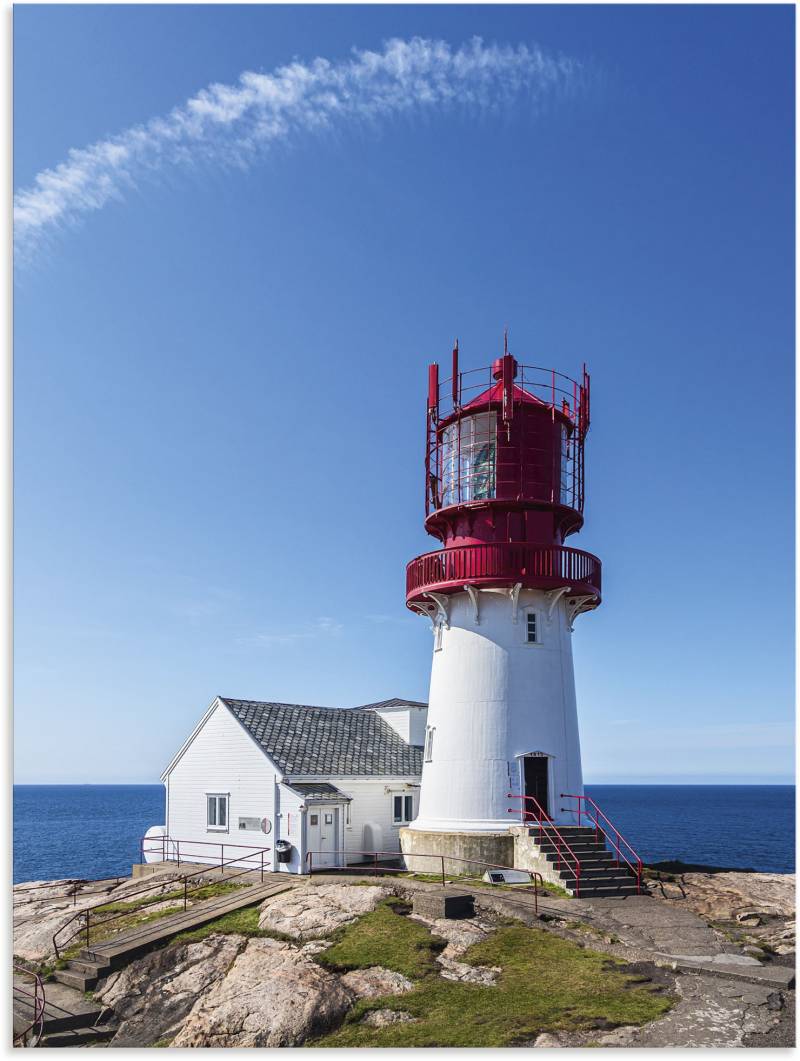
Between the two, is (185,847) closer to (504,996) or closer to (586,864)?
(586,864)

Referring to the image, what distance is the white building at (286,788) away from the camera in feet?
91.6

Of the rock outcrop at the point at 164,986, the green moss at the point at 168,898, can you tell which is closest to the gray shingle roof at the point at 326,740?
the green moss at the point at 168,898

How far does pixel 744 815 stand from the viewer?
140 m

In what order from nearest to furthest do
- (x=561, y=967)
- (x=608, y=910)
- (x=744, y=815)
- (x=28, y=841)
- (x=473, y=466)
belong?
A: (x=561, y=967), (x=608, y=910), (x=473, y=466), (x=28, y=841), (x=744, y=815)

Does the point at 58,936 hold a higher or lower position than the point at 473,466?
lower

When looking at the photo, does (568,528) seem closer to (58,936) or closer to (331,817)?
(331,817)

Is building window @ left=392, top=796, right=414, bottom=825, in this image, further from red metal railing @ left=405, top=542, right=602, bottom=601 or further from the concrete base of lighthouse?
red metal railing @ left=405, top=542, right=602, bottom=601

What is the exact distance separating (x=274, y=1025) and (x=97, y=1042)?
4055mm

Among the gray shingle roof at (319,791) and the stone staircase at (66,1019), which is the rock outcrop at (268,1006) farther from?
the gray shingle roof at (319,791)

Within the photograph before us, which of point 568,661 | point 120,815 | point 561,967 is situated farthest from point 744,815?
point 561,967

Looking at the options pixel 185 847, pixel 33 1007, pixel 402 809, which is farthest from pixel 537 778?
pixel 33 1007

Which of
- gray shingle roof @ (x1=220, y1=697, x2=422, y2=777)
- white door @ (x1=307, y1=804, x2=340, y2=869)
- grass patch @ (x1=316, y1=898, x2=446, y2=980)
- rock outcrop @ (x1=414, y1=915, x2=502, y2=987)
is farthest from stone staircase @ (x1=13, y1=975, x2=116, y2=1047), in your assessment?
gray shingle roof @ (x1=220, y1=697, x2=422, y2=777)

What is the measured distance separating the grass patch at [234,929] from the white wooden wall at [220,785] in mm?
5895

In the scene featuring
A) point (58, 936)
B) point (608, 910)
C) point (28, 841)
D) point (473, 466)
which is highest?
point (473, 466)
